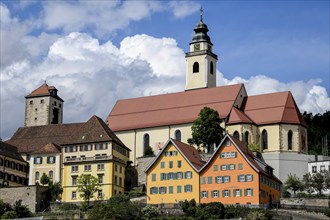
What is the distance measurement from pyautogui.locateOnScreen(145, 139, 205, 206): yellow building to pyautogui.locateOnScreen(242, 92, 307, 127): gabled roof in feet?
65.4

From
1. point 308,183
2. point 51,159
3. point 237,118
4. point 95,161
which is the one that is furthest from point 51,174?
point 308,183

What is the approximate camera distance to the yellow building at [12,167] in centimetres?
11425

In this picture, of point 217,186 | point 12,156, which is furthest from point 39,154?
point 217,186

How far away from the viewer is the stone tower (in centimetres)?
14438

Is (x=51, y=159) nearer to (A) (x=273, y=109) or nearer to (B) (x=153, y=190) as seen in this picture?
(B) (x=153, y=190)

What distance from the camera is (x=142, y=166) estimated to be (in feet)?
385

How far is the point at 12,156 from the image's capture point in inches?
4633

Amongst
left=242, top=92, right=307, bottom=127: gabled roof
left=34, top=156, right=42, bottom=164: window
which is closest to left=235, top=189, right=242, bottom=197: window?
left=242, top=92, right=307, bottom=127: gabled roof

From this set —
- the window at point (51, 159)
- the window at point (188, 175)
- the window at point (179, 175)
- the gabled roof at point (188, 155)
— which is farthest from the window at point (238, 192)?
the window at point (51, 159)

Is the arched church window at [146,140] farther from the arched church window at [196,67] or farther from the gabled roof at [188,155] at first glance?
the gabled roof at [188,155]

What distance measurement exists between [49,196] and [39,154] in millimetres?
13077

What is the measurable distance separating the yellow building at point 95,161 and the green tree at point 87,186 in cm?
282

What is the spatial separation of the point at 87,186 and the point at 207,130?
22.0m

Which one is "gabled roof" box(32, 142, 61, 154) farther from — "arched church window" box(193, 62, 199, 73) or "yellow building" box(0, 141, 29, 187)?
"arched church window" box(193, 62, 199, 73)
